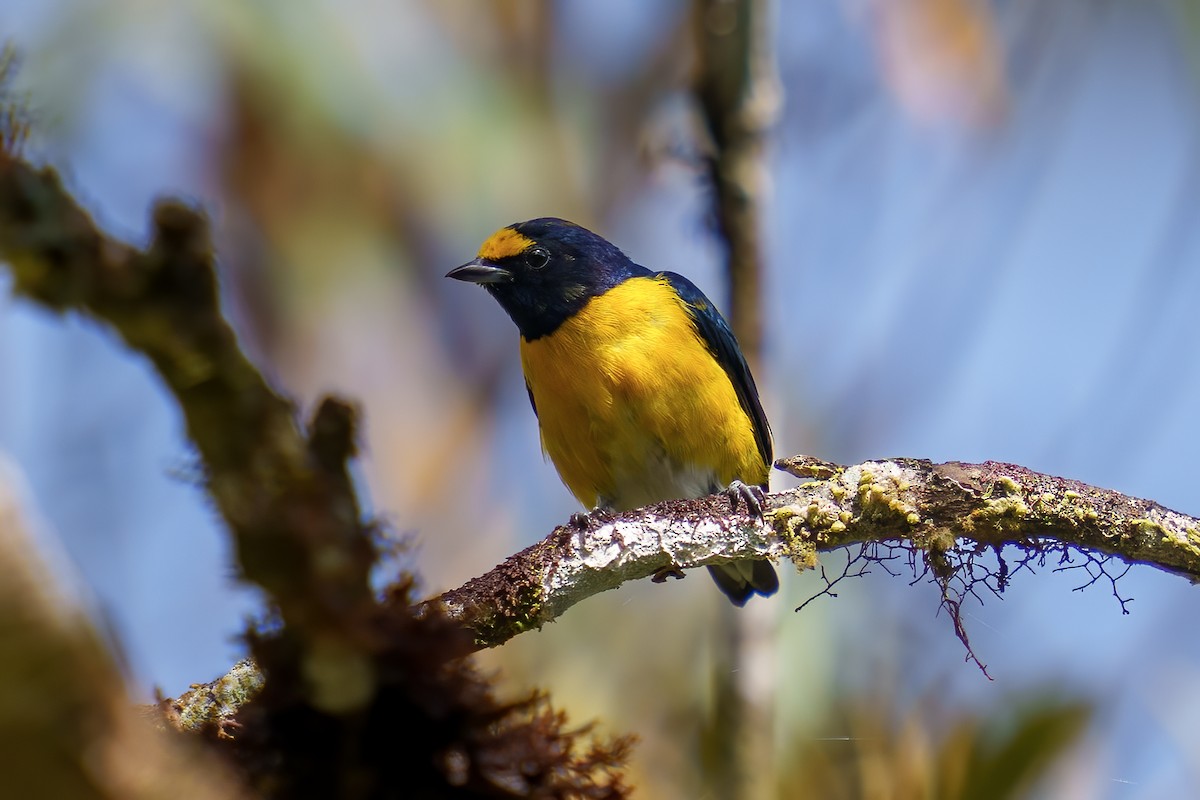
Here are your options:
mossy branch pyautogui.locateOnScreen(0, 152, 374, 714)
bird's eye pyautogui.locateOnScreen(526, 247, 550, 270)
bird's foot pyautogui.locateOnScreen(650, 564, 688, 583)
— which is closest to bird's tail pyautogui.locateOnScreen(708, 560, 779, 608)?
bird's eye pyautogui.locateOnScreen(526, 247, 550, 270)

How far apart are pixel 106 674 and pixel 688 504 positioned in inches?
92.8

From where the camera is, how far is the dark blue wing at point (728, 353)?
18.3ft

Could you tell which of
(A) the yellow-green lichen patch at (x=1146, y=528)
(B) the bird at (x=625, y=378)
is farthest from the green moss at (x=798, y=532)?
(B) the bird at (x=625, y=378)

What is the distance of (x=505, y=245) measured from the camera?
588cm

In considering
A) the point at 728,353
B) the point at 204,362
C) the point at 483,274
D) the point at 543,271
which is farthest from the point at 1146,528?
the point at 483,274

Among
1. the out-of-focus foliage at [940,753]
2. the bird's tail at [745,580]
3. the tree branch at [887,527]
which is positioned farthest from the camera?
the bird's tail at [745,580]

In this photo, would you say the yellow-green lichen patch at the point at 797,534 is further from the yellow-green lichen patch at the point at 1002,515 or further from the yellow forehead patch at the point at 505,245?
the yellow forehead patch at the point at 505,245

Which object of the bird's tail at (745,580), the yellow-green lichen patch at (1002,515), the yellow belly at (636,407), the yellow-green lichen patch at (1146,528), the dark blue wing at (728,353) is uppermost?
the dark blue wing at (728,353)

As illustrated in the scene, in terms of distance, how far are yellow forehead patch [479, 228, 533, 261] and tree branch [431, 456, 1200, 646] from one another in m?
2.88

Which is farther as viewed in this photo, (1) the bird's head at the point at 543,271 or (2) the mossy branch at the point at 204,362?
(1) the bird's head at the point at 543,271

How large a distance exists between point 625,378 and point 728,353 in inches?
31.6

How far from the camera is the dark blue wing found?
220 inches

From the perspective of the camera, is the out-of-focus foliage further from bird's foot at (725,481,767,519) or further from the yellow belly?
bird's foot at (725,481,767,519)

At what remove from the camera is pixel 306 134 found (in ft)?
26.2
